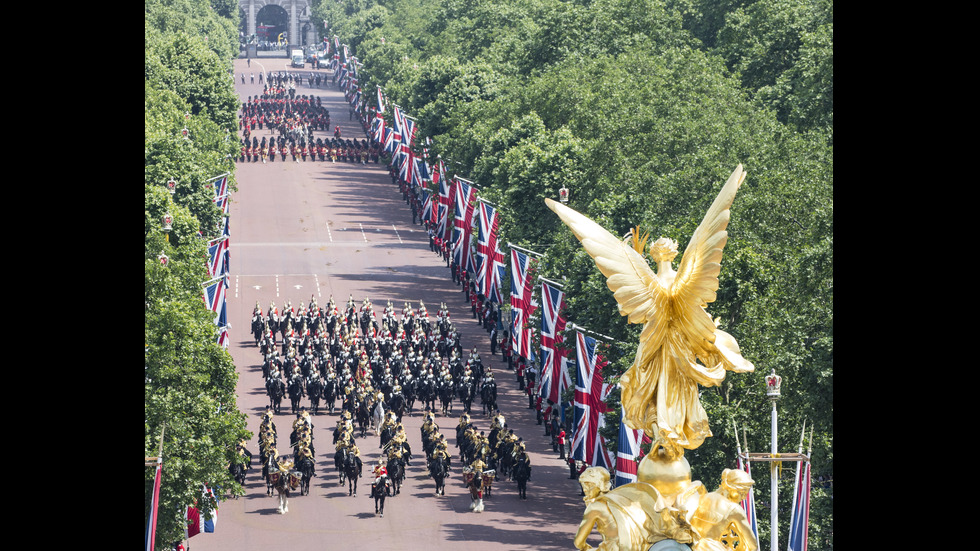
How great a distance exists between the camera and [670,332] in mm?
18844

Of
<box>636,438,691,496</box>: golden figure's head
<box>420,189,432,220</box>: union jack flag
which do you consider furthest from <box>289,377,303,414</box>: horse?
<box>636,438,691,496</box>: golden figure's head

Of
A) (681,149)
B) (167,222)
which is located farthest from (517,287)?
(167,222)

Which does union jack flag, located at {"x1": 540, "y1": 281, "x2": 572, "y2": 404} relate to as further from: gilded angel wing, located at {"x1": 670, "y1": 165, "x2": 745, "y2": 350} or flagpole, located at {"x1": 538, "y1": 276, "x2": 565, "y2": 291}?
gilded angel wing, located at {"x1": 670, "y1": 165, "x2": 745, "y2": 350}

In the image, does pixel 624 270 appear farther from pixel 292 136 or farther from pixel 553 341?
pixel 292 136

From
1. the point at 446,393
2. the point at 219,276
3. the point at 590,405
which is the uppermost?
the point at 219,276

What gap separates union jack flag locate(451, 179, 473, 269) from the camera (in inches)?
3479

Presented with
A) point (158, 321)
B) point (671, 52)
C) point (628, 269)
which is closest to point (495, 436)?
point (158, 321)

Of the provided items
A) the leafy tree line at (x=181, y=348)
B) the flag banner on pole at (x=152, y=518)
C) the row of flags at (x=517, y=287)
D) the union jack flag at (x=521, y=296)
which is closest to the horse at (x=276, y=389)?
the leafy tree line at (x=181, y=348)

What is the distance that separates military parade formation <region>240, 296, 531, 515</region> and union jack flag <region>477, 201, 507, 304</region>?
300 cm

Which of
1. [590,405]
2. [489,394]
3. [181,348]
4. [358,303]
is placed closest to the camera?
[181,348]

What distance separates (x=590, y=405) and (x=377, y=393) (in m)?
19.4

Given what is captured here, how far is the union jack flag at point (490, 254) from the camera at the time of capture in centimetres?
7838

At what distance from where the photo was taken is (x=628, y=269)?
19.0 meters
